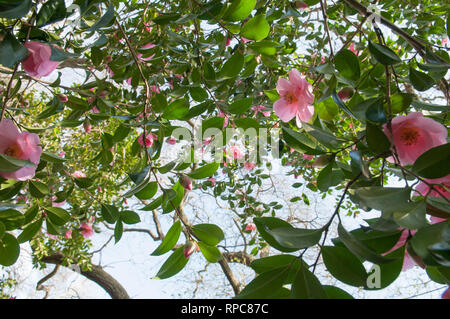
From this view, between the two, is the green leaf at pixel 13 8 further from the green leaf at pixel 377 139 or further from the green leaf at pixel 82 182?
the green leaf at pixel 82 182

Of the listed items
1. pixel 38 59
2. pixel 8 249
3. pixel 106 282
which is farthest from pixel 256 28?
pixel 106 282

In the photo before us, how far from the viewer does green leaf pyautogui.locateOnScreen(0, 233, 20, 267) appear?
53cm

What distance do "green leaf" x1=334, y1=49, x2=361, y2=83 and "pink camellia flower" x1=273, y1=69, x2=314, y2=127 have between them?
159mm

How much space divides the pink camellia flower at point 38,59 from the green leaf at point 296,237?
433 mm

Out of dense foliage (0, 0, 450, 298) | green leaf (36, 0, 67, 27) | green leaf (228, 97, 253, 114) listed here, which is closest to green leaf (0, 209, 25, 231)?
dense foliage (0, 0, 450, 298)

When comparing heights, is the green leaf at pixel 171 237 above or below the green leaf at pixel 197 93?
below

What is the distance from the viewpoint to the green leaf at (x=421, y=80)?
0.48m

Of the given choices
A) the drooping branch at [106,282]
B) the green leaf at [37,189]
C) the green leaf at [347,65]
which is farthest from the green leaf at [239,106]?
the drooping branch at [106,282]

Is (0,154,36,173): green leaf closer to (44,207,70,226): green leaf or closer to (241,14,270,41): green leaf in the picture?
(44,207,70,226): green leaf

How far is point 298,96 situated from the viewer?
73 cm

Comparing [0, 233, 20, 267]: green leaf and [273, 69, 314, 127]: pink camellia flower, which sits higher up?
[273, 69, 314, 127]: pink camellia flower
